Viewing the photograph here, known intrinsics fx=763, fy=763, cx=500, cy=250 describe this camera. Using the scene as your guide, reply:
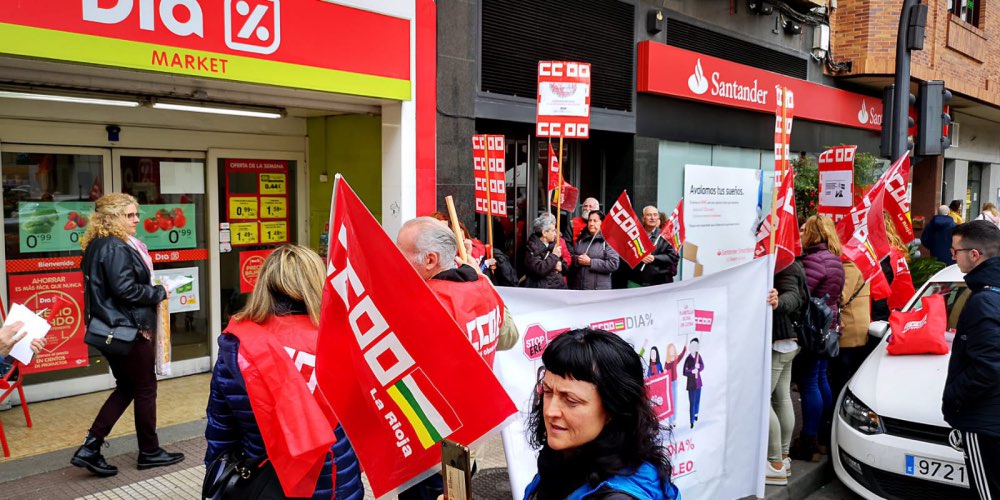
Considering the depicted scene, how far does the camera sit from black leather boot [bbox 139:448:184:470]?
5426 mm

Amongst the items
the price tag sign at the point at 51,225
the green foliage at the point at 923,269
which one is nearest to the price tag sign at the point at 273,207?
the price tag sign at the point at 51,225

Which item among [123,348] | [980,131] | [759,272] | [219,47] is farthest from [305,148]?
[980,131]

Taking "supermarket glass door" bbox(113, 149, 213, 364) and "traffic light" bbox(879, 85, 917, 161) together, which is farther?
"traffic light" bbox(879, 85, 917, 161)

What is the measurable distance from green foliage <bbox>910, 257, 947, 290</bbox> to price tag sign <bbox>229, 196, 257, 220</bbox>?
27.4ft

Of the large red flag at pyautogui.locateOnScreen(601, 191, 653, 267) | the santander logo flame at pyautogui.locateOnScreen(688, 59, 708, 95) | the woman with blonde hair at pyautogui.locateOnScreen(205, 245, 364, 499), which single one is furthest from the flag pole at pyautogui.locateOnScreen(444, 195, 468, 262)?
the santander logo flame at pyautogui.locateOnScreen(688, 59, 708, 95)

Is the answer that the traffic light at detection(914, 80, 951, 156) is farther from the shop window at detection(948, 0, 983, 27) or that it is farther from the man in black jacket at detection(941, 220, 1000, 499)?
the shop window at detection(948, 0, 983, 27)

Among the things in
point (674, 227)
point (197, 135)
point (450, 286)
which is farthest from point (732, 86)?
point (450, 286)

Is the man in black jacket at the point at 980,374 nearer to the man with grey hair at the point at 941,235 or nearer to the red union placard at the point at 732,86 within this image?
the red union placard at the point at 732,86

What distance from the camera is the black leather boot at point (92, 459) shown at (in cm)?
519

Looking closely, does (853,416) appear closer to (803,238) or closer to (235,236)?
(803,238)

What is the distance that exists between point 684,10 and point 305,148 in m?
6.82

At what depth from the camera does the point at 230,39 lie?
6504mm

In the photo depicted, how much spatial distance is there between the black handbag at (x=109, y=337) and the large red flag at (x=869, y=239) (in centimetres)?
549

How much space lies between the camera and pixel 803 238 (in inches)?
233
